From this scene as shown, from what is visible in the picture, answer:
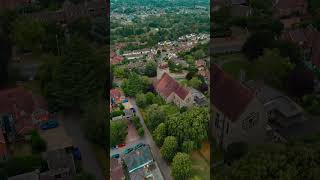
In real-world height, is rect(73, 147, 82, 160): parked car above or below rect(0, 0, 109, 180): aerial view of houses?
below

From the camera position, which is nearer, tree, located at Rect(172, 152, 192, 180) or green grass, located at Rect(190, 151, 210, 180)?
tree, located at Rect(172, 152, 192, 180)

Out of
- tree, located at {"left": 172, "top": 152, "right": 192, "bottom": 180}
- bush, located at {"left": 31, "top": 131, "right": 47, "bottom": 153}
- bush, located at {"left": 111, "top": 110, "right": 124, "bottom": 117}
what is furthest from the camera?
bush, located at {"left": 111, "top": 110, "right": 124, "bottom": 117}

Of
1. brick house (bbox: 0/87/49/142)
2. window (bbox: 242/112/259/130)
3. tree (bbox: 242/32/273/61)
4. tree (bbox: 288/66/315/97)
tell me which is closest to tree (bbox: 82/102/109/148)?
brick house (bbox: 0/87/49/142)

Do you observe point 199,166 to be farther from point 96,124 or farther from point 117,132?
point 96,124

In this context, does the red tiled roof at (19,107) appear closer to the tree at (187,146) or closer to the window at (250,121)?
the tree at (187,146)

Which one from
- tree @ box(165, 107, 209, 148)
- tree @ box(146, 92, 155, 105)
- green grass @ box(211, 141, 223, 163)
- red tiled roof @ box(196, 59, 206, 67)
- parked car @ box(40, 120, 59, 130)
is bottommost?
green grass @ box(211, 141, 223, 163)

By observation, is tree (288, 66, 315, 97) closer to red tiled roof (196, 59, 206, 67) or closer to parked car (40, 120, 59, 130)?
red tiled roof (196, 59, 206, 67)

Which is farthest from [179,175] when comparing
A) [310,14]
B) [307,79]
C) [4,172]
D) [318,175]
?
[310,14]

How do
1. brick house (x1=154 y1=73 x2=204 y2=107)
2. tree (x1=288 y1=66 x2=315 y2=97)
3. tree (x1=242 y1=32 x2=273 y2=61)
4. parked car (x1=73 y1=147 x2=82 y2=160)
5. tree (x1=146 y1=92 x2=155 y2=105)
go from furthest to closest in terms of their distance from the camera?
tree (x1=242 y1=32 x2=273 y2=61) < tree (x1=288 y1=66 x2=315 y2=97) < tree (x1=146 y1=92 x2=155 y2=105) < brick house (x1=154 y1=73 x2=204 y2=107) < parked car (x1=73 y1=147 x2=82 y2=160)

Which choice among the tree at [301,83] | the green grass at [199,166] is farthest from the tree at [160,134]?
the tree at [301,83]
